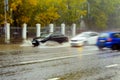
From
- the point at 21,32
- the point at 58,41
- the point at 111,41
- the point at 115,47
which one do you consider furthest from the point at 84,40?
the point at 21,32

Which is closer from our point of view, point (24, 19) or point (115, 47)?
point (115, 47)

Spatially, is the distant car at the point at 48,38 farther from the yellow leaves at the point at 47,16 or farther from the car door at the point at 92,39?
the yellow leaves at the point at 47,16

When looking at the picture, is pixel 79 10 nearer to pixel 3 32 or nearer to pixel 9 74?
pixel 3 32

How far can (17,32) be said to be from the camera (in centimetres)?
4553

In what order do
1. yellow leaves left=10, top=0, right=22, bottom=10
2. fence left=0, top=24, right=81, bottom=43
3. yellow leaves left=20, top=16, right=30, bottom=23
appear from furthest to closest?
1. yellow leaves left=20, top=16, right=30, bottom=23
2. yellow leaves left=10, top=0, right=22, bottom=10
3. fence left=0, top=24, right=81, bottom=43

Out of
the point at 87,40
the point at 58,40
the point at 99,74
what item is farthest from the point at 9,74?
the point at 58,40

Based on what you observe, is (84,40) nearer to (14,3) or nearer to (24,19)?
(14,3)

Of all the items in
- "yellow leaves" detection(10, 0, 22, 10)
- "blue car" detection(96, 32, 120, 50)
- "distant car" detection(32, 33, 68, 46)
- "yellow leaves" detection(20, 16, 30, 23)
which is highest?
"yellow leaves" detection(10, 0, 22, 10)

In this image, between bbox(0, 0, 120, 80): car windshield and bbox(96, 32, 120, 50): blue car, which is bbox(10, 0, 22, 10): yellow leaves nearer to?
bbox(0, 0, 120, 80): car windshield

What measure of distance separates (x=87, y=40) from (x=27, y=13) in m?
16.7

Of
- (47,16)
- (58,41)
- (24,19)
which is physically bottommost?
(58,41)

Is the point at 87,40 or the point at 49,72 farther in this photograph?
the point at 87,40

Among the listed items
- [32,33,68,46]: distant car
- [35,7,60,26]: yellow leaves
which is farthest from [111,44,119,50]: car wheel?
[35,7,60,26]: yellow leaves

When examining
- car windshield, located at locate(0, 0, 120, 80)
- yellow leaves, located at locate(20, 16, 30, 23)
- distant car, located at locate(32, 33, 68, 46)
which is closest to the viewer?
car windshield, located at locate(0, 0, 120, 80)
